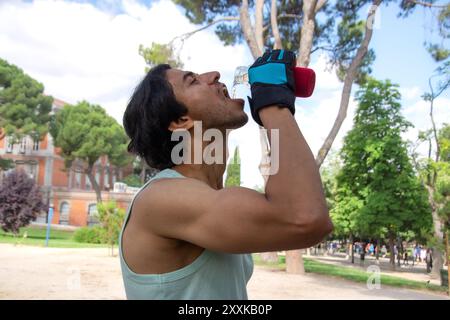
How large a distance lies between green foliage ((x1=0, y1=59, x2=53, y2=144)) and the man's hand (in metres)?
41.8

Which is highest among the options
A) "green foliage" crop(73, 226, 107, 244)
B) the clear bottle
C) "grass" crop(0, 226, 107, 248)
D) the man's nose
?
the clear bottle

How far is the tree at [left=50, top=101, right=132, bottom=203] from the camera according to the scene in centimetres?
4016

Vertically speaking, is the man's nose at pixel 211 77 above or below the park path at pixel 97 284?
above

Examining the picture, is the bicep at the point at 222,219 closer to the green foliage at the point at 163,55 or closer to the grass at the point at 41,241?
the green foliage at the point at 163,55

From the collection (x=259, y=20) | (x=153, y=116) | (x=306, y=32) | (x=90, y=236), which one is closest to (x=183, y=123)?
(x=153, y=116)

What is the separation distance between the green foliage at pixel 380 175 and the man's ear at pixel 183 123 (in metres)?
19.1

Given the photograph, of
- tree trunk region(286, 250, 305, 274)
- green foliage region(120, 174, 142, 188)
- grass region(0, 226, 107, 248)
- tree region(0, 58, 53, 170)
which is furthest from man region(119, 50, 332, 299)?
green foliage region(120, 174, 142, 188)

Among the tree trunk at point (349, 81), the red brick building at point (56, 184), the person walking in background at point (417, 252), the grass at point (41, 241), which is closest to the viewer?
the tree trunk at point (349, 81)

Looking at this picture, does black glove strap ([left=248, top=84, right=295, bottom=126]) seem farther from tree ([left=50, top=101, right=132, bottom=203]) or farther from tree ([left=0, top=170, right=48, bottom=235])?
tree ([left=50, top=101, right=132, bottom=203])

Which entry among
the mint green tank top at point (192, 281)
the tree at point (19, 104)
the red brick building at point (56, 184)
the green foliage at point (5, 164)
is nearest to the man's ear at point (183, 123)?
the mint green tank top at point (192, 281)

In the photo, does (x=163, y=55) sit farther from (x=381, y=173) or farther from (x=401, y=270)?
(x=401, y=270)

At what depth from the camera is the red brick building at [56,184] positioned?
1788 inches
